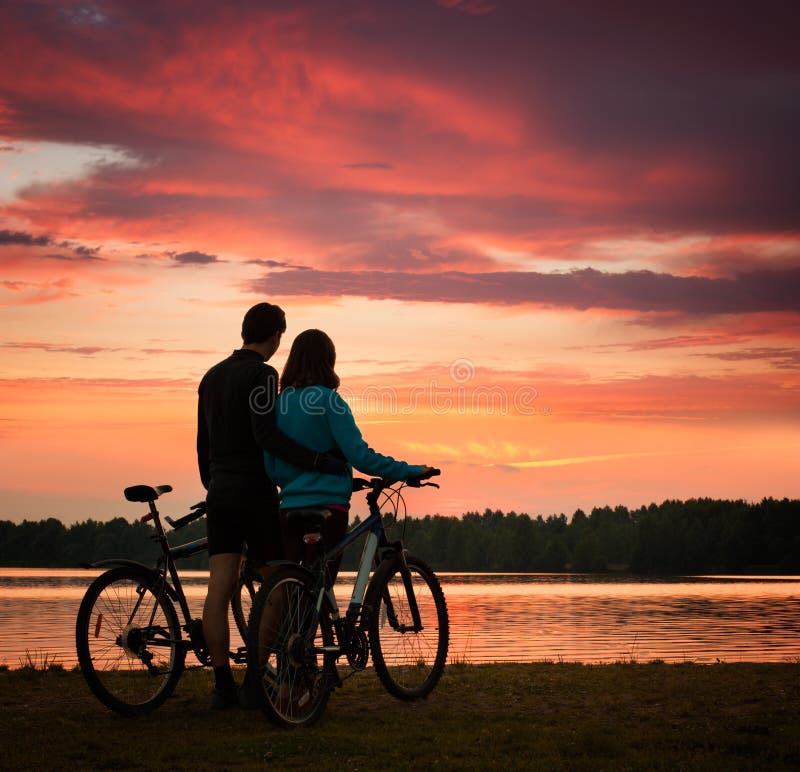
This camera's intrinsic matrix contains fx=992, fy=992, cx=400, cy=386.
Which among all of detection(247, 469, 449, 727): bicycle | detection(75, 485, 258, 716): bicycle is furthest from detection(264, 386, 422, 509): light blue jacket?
detection(75, 485, 258, 716): bicycle

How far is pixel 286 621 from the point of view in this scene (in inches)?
253

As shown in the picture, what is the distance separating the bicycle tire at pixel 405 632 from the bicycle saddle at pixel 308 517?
662 millimetres

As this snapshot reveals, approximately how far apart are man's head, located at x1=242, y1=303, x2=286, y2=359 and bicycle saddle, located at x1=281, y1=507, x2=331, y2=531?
1278mm

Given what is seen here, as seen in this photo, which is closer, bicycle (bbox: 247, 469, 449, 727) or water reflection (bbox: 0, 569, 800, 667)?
bicycle (bbox: 247, 469, 449, 727)

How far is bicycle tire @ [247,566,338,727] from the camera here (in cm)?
617

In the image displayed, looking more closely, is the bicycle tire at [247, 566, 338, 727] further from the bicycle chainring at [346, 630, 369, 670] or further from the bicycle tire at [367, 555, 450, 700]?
the bicycle tire at [367, 555, 450, 700]

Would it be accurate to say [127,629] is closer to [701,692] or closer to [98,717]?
[98,717]

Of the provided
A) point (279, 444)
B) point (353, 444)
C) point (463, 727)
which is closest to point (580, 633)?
point (463, 727)

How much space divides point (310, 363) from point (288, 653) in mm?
1925

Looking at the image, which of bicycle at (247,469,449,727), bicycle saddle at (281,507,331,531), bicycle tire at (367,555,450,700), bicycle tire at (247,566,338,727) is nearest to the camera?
bicycle tire at (247,566,338,727)

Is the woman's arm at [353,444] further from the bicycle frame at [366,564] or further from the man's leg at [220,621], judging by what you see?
the man's leg at [220,621]

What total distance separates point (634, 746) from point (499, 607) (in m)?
30.2

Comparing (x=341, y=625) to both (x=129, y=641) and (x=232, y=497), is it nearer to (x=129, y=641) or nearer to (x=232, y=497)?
(x=232, y=497)

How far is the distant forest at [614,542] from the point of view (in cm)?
13188
